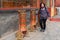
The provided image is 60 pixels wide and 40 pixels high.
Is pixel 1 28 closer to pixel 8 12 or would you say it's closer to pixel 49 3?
pixel 8 12

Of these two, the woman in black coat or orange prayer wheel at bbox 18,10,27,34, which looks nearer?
orange prayer wheel at bbox 18,10,27,34

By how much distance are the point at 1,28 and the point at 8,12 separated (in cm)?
111

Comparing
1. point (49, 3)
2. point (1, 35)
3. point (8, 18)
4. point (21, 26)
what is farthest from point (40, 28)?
point (49, 3)

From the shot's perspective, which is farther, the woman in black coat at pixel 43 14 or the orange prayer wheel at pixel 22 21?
the woman in black coat at pixel 43 14

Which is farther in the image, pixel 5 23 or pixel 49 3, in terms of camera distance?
pixel 49 3

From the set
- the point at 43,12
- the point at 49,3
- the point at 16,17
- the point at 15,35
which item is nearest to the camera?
the point at 15,35

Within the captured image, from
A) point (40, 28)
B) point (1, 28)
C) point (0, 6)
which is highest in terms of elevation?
point (0, 6)

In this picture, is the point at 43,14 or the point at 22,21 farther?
the point at 43,14

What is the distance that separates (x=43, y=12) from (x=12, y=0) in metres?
3.52

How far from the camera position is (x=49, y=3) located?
87.7 feet

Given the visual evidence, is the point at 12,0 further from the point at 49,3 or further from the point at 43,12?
the point at 49,3

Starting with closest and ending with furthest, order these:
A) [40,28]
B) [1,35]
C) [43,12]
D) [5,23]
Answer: [1,35], [5,23], [43,12], [40,28]

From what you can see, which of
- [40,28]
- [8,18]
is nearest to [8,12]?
[8,18]

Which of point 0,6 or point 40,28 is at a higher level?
point 0,6
